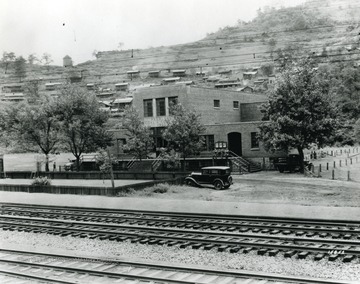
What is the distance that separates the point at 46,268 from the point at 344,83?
86673 mm

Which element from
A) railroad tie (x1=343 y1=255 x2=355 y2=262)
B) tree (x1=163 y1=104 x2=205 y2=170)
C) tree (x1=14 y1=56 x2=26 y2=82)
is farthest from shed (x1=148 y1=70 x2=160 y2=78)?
railroad tie (x1=343 y1=255 x2=355 y2=262)

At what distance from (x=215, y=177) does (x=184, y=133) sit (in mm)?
9173

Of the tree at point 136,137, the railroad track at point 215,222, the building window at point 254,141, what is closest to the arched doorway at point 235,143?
the building window at point 254,141

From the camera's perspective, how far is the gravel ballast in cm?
1068

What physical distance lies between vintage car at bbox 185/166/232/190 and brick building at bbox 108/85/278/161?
13.5 metres

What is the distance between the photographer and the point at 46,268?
38.6 ft

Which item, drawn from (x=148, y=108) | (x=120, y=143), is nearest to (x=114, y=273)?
(x=148, y=108)

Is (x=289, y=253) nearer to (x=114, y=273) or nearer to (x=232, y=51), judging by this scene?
(x=114, y=273)

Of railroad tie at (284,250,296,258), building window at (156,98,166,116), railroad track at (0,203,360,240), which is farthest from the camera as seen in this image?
building window at (156,98,166,116)

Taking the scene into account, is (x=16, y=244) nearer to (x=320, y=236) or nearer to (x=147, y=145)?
(x=320, y=236)

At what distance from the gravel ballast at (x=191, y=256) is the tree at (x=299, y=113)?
2276 cm

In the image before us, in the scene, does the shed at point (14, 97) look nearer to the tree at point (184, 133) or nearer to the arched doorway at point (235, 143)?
the arched doorway at point (235, 143)

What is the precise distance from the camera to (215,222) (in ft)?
54.1

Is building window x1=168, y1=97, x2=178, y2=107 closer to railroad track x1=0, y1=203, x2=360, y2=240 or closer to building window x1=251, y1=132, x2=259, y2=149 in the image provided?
building window x1=251, y1=132, x2=259, y2=149
